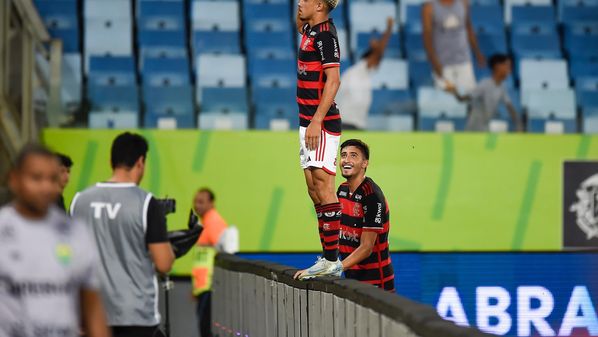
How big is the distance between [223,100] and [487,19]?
13.8ft

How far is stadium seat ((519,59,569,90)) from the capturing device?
1548 cm

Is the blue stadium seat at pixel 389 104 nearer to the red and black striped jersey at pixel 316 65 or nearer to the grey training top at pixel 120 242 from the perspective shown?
the red and black striped jersey at pixel 316 65

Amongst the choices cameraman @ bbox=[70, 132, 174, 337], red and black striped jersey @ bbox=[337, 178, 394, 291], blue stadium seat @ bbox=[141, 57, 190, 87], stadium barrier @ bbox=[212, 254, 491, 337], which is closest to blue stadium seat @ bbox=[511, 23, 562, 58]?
blue stadium seat @ bbox=[141, 57, 190, 87]

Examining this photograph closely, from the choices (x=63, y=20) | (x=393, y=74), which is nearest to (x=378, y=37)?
(x=393, y=74)

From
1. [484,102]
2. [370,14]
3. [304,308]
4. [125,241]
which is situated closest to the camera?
[125,241]

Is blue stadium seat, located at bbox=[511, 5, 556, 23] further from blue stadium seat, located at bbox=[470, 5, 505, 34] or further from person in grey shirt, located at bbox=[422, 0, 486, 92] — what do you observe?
person in grey shirt, located at bbox=[422, 0, 486, 92]

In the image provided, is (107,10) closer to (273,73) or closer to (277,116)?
(273,73)

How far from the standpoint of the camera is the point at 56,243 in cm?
463

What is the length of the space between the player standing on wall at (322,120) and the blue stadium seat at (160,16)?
7982 millimetres

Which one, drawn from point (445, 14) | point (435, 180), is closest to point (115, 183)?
point (435, 180)

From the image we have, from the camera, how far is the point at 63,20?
1526 centimetres

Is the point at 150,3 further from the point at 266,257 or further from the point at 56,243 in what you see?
the point at 56,243

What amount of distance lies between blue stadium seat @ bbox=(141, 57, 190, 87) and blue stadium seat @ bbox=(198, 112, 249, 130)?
3.98ft

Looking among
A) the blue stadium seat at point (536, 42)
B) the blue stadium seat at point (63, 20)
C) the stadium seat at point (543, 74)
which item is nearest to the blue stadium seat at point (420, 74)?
the stadium seat at point (543, 74)
